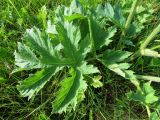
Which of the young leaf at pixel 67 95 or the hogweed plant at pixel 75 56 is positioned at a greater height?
the hogweed plant at pixel 75 56

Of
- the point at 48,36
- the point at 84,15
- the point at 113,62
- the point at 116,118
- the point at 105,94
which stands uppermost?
the point at 84,15

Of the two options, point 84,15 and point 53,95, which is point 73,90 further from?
point 84,15

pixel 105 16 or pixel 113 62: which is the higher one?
pixel 105 16

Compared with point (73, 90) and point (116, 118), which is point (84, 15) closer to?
point (73, 90)

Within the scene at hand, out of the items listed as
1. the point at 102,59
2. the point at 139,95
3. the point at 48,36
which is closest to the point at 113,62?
the point at 102,59

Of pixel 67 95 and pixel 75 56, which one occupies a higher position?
pixel 75 56

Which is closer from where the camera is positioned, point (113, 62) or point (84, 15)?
point (113, 62)

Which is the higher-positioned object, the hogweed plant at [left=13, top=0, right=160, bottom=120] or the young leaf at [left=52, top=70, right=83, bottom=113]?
the hogweed plant at [left=13, top=0, right=160, bottom=120]

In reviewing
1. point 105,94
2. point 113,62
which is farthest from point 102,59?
point 105,94
